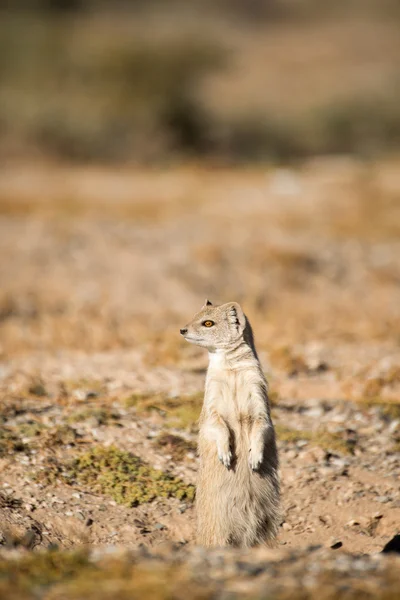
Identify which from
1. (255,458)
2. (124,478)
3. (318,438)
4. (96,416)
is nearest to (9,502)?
(124,478)

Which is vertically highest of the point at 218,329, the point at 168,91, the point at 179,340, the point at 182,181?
the point at 218,329

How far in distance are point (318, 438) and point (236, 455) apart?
73.6 inches

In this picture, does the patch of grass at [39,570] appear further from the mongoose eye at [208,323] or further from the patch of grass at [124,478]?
the patch of grass at [124,478]

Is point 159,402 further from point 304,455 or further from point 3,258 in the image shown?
point 3,258

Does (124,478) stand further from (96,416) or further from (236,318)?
(236,318)

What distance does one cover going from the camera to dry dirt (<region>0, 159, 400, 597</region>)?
18.3 ft

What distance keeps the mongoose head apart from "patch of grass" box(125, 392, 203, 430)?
1747mm

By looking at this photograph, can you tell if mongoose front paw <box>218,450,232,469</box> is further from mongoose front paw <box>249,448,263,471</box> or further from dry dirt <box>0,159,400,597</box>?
dry dirt <box>0,159,400,597</box>

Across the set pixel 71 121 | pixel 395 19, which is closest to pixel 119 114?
pixel 71 121

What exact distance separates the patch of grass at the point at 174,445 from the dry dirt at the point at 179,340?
0.04 ft

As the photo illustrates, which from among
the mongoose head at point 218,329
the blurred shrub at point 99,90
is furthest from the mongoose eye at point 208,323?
the blurred shrub at point 99,90

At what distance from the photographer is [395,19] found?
197 feet

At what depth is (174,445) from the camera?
628 cm

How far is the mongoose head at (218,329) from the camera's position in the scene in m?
4.96
